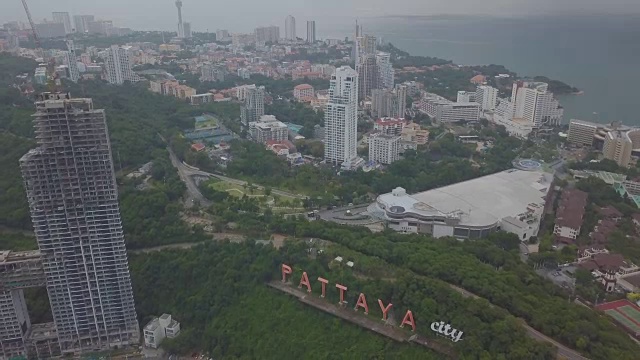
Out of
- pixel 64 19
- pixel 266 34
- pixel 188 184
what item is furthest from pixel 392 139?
pixel 64 19

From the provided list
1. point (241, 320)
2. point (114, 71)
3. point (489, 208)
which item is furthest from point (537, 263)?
point (114, 71)

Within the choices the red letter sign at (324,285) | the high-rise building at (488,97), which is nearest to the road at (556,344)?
the red letter sign at (324,285)

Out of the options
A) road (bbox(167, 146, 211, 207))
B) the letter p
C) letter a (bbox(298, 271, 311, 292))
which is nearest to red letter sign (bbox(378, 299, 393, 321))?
letter a (bbox(298, 271, 311, 292))

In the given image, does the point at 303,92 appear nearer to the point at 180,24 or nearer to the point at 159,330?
the point at 159,330

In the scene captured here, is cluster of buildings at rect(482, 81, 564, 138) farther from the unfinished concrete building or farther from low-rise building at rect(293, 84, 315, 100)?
the unfinished concrete building

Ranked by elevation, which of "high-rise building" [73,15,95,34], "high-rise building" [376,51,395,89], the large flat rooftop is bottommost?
the large flat rooftop

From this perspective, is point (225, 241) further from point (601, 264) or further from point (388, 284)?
point (601, 264)
